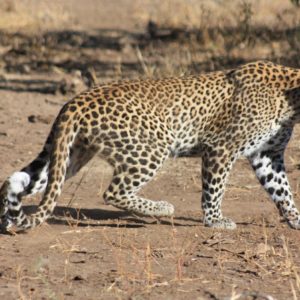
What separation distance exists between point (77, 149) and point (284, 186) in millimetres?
1852

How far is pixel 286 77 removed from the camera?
8.98 m

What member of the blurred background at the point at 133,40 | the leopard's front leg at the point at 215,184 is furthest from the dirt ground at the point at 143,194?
the leopard's front leg at the point at 215,184

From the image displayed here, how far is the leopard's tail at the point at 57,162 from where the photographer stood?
7902 mm

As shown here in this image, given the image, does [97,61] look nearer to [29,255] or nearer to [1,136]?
[1,136]

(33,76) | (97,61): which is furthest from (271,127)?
(97,61)

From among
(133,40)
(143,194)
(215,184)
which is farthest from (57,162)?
(133,40)

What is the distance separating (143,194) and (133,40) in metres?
9.95

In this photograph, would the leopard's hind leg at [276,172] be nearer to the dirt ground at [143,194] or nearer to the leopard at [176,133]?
the leopard at [176,133]

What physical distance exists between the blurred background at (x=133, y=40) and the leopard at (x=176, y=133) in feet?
17.0

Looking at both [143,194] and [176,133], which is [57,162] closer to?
[176,133]

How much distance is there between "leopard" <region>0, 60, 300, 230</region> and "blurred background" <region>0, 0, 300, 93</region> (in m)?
5.18

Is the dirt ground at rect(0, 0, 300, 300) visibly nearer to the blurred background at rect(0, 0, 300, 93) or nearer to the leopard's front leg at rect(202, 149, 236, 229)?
the blurred background at rect(0, 0, 300, 93)

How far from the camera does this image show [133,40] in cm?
1958

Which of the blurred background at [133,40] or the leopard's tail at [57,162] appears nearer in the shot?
the leopard's tail at [57,162]
